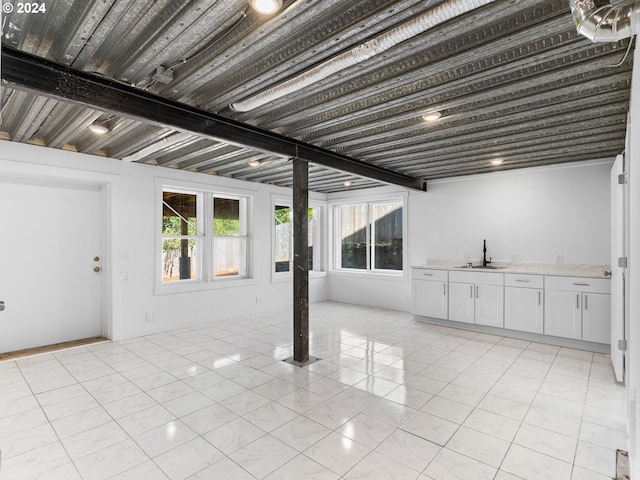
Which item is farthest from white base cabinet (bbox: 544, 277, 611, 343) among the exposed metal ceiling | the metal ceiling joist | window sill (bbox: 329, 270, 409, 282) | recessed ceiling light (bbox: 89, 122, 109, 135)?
recessed ceiling light (bbox: 89, 122, 109, 135)

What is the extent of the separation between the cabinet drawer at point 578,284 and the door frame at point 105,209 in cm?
566

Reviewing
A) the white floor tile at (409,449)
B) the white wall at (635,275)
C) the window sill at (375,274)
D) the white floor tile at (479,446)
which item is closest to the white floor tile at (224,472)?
the white floor tile at (409,449)

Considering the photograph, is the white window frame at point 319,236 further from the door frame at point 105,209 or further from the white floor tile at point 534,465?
the white floor tile at point 534,465

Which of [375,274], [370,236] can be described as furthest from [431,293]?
[370,236]

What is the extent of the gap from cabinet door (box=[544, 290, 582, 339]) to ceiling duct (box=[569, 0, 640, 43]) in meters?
3.68

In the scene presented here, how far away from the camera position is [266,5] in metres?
1.73

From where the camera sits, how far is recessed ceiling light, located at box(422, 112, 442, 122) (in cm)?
315

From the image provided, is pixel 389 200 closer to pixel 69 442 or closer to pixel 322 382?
pixel 322 382

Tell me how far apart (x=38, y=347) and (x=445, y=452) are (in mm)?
4714

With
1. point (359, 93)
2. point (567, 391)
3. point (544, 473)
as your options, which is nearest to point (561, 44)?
point (359, 93)

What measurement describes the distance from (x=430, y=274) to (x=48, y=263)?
5.29m

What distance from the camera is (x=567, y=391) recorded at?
3.23 m

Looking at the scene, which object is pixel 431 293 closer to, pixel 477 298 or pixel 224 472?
pixel 477 298

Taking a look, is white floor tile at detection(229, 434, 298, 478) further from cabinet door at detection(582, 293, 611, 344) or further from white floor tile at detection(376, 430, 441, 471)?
cabinet door at detection(582, 293, 611, 344)
